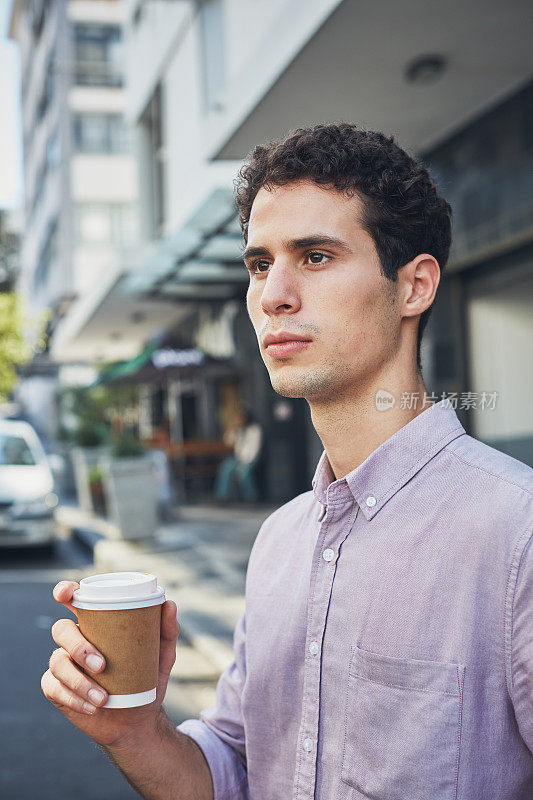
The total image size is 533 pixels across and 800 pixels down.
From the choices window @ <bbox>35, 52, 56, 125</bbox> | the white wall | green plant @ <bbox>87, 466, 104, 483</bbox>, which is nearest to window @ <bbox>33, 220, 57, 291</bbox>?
window @ <bbox>35, 52, 56, 125</bbox>

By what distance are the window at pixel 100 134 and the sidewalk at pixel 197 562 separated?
21.7m

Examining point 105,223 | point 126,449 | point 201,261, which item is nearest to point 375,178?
point 126,449

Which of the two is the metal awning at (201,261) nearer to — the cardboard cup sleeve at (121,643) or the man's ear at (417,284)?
the man's ear at (417,284)

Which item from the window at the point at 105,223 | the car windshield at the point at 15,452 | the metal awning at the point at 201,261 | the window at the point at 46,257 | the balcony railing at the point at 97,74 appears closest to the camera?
the metal awning at the point at 201,261

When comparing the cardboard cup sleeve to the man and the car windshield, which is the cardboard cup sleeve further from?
the car windshield

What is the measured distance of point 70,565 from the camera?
31.8ft

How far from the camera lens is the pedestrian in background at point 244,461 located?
13172mm

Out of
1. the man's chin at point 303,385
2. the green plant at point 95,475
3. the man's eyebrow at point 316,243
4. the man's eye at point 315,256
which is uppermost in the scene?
the man's eyebrow at point 316,243

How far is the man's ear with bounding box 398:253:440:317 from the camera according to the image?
162 centimetres

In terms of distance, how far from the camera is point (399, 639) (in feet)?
4.38

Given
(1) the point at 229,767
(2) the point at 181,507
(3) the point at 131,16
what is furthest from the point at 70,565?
(3) the point at 131,16

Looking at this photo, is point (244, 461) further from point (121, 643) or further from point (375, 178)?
point (121, 643)

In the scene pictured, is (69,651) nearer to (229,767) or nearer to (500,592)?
(229,767)

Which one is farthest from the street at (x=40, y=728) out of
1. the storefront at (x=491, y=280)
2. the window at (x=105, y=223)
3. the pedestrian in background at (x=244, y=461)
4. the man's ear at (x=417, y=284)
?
the window at (x=105, y=223)
